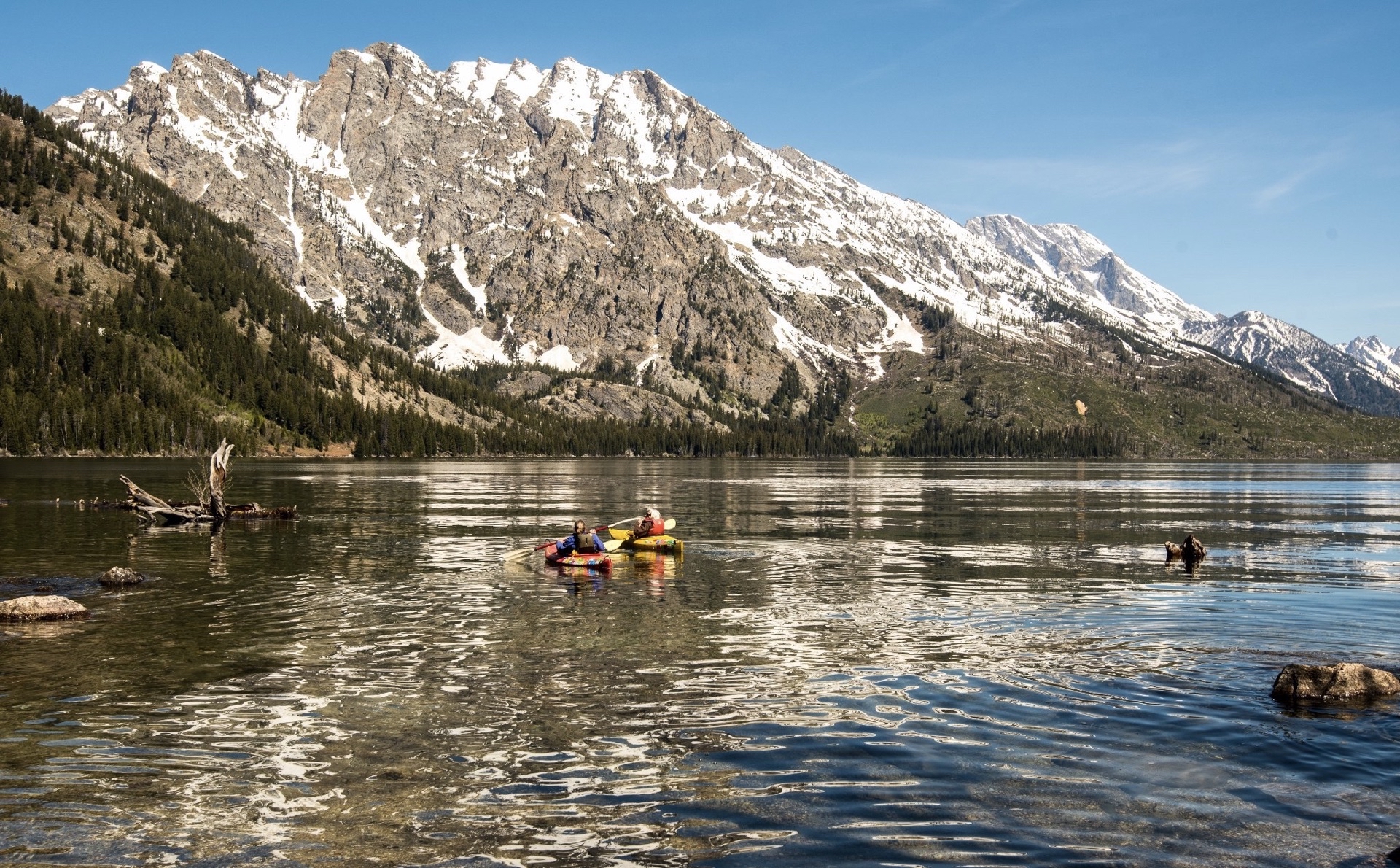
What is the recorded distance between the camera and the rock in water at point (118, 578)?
45.2m

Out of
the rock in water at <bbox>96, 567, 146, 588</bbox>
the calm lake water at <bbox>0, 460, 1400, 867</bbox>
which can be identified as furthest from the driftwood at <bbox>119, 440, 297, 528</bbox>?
the rock in water at <bbox>96, 567, 146, 588</bbox>

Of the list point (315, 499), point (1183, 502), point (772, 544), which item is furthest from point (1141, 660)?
point (1183, 502)

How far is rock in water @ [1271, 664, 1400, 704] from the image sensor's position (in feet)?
87.1

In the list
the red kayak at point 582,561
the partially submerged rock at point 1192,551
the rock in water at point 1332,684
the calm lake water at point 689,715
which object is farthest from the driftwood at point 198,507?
the rock in water at point 1332,684

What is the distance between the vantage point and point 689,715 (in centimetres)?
2483

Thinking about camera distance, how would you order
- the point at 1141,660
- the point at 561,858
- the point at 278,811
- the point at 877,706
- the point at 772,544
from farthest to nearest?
the point at 772,544 → the point at 1141,660 → the point at 877,706 → the point at 278,811 → the point at 561,858

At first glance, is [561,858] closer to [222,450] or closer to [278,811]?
[278,811]

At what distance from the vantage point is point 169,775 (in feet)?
65.7

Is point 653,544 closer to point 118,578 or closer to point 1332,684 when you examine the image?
point 118,578

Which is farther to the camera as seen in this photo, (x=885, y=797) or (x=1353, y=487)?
(x=1353, y=487)

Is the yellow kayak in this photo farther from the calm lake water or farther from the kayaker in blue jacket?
the kayaker in blue jacket

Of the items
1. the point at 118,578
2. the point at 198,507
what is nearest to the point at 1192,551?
the point at 118,578

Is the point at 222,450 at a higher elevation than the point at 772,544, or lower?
higher

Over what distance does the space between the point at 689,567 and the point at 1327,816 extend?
40494mm
